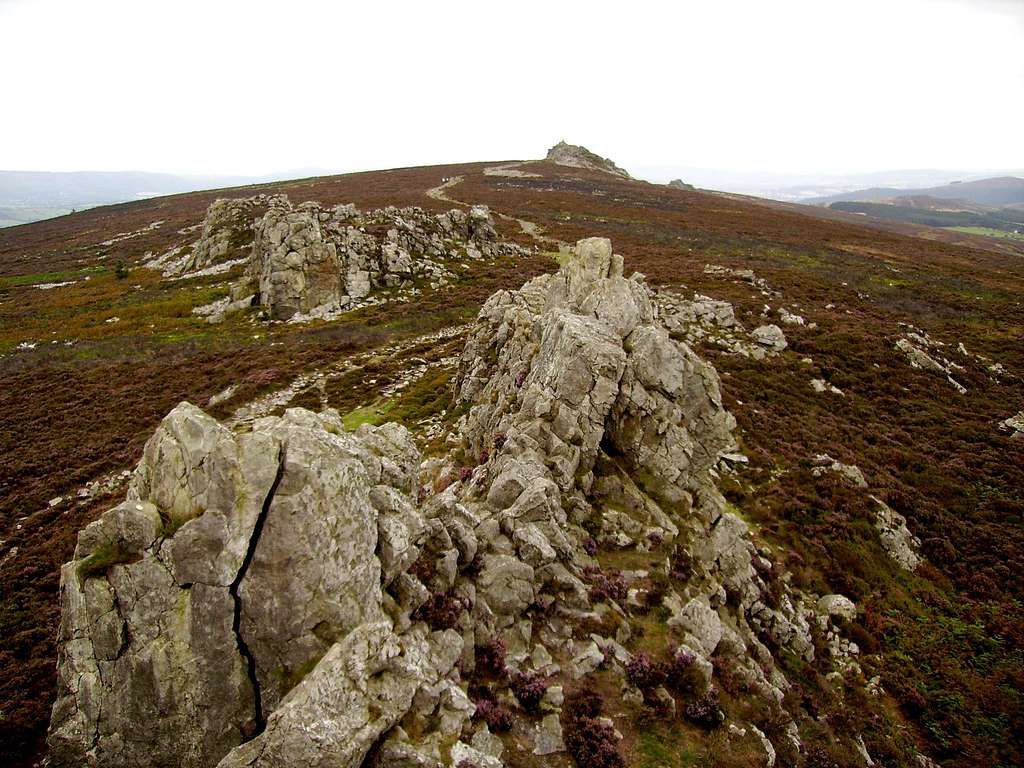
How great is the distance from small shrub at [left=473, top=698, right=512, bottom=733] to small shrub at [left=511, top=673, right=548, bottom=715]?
522 mm

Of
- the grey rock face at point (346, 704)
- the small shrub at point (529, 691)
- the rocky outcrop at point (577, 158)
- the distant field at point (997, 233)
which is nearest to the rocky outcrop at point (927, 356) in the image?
the small shrub at point (529, 691)

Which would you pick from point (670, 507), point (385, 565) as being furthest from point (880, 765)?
point (385, 565)

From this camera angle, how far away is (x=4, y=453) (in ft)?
92.2

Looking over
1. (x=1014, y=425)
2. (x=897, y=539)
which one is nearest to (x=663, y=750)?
(x=897, y=539)

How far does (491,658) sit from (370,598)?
3.12 m

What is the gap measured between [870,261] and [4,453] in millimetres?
98853

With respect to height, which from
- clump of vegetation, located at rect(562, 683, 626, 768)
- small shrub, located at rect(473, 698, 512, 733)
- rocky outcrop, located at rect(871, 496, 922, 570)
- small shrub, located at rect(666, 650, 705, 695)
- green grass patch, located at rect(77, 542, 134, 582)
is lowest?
rocky outcrop, located at rect(871, 496, 922, 570)

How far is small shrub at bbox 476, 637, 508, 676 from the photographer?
10305 mm

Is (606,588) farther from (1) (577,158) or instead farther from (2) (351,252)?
(1) (577,158)

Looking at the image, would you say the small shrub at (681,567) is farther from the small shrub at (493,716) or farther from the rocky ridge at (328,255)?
the rocky ridge at (328,255)

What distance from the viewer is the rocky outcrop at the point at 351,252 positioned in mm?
49281

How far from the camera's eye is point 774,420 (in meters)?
30.9

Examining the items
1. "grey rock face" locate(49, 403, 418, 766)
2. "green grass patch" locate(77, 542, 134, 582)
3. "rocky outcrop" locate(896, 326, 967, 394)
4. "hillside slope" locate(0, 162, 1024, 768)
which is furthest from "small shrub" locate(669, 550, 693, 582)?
"rocky outcrop" locate(896, 326, 967, 394)

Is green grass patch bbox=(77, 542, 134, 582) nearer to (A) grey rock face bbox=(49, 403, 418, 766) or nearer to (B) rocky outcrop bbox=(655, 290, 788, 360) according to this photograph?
(A) grey rock face bbox=(49, 403, 418, 766)
